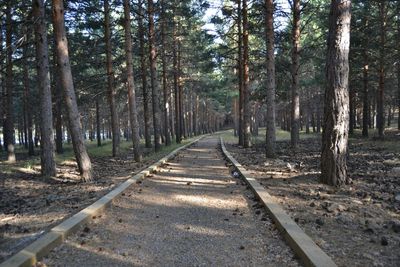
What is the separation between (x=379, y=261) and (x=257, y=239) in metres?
1.76

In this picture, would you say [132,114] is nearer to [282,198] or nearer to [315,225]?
[282,198]

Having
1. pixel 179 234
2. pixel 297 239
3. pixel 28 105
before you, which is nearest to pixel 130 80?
pixel 28 105

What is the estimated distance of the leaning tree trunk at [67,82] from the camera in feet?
35.5

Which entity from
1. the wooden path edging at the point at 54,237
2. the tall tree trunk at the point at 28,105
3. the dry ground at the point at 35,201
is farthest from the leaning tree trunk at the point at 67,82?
the tall tree trunk at the point at 28,105

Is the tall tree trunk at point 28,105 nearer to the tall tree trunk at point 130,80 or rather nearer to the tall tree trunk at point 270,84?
the tall tree trunk at point 130,80

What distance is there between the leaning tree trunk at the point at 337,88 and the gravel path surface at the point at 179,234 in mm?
2100

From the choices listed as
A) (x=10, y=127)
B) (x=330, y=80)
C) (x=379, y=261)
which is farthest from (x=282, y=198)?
(x=10, y=127)

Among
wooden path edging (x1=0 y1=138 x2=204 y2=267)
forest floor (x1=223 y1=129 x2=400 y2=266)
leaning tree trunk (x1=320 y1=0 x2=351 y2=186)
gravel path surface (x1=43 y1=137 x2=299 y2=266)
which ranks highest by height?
leaning tree trunk (x1=320 y1=0 x2=351 y2=186)

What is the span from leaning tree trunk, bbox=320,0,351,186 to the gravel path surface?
210cm

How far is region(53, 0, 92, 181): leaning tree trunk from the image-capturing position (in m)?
10.8

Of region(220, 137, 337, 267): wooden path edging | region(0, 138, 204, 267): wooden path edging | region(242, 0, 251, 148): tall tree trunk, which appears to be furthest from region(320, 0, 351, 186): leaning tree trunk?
region(242, 0, 251, 148): tall tree trunk

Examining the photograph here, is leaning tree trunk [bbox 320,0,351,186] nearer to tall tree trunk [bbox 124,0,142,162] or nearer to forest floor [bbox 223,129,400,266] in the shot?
forest floor [bbox 223,129,400,266]

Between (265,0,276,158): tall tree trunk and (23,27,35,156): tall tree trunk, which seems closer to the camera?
(265,0,276,158): tall tree trunk

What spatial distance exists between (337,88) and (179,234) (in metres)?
4.86
